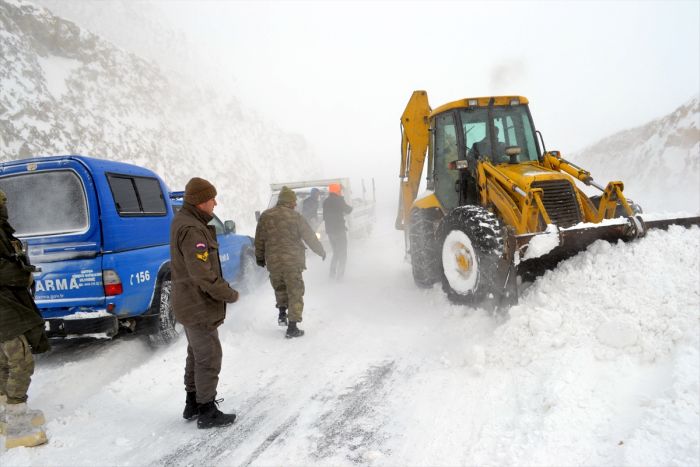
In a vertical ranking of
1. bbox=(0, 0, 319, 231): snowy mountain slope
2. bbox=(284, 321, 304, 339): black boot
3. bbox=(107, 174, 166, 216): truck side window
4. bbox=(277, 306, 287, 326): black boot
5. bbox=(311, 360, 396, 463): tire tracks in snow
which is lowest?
bbox=(311, 360, 396, 463): tire tracks in snow

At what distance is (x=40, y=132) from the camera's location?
757 inches

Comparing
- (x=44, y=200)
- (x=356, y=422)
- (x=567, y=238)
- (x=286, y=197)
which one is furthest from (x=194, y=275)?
(x=567, y=238)

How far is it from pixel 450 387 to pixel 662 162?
21.8m

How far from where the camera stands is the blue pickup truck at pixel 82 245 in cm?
441

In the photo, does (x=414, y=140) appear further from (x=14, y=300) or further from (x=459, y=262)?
(x=14, y=300)

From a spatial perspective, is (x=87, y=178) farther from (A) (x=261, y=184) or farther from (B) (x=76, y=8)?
(B) (x=76, y=8)

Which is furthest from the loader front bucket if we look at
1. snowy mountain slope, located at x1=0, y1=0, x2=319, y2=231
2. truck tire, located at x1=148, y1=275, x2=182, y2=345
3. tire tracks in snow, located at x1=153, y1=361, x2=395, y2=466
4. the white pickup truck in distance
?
snowy mountain slope, located at x1=0, y1=0, x2=319, y2=231

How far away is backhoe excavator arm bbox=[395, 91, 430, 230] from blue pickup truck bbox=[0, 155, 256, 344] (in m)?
4.87

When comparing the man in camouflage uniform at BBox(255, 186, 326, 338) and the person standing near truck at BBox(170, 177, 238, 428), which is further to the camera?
the man in camouflage uniform at BBox(255, 186, 326, 338)

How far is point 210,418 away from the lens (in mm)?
3455

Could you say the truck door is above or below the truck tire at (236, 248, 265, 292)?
above

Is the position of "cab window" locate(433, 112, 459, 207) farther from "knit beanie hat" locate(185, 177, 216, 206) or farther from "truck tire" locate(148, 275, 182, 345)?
"truck tire" locate(148, 275, 182, 345)

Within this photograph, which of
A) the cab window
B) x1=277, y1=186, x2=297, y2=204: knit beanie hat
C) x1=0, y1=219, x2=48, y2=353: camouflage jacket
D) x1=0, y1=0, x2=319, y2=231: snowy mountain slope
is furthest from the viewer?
x1=0, y1=0, x2=319, y2=231: snowy mountain slope

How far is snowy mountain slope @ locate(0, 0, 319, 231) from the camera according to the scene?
65.0 feet
